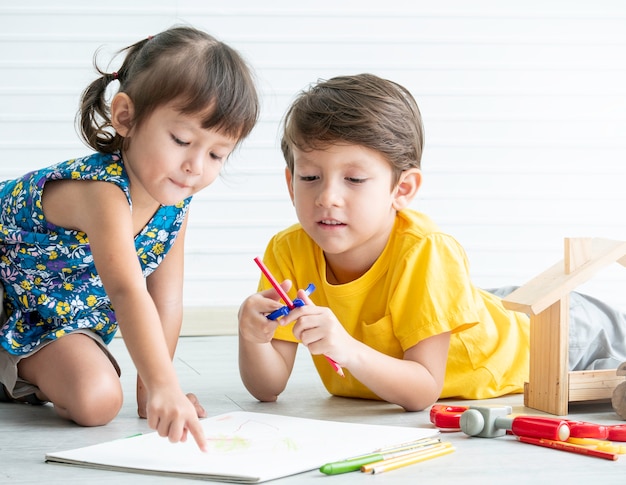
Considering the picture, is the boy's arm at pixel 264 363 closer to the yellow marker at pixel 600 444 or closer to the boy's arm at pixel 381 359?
the boy's arm at pixel 381 359

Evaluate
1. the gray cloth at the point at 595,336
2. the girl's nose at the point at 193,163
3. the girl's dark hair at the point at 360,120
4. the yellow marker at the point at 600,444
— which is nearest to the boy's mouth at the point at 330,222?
the girl's dark hair at the point at 360,120

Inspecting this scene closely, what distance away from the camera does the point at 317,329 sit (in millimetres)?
1198

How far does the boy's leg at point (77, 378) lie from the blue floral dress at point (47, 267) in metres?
0.03

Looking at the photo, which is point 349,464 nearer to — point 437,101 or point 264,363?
point 264,363

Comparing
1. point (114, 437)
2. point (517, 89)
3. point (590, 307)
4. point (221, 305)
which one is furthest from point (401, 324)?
point (517, 89)

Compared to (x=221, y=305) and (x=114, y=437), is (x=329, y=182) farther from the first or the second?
(x=221, y=305)

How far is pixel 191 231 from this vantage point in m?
2.74

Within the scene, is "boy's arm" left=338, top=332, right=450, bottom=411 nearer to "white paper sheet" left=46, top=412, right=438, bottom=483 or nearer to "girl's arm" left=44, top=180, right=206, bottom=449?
"white paper sheet" left=46, top=412, right=438, bottom=483

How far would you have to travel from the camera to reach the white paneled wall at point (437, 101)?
2.67 metres

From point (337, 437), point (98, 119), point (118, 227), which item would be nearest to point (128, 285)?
point (118, 227)

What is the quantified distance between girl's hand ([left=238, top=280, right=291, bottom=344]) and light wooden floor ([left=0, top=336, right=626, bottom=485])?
17 cm

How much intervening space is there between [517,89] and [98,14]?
130 cm

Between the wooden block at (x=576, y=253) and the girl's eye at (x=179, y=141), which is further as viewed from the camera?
the wooden block at (x=576, y=253)

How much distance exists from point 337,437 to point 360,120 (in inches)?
19.0
